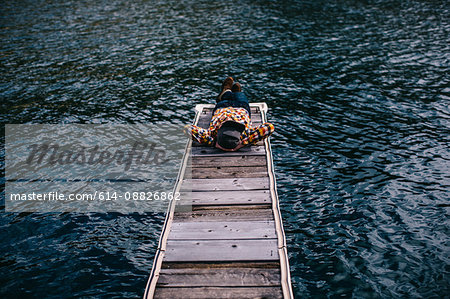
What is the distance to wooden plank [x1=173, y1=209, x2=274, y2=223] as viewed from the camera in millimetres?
8039

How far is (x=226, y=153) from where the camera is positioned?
11.0 m

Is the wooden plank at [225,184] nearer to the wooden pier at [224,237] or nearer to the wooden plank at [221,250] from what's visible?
the wooden pier at [224,237]

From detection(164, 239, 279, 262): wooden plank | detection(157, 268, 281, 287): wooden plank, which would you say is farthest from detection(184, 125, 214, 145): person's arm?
detection(157, 268, 281, 287): wooden plank

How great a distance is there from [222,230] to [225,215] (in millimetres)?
604

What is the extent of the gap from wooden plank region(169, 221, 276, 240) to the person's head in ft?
11.2

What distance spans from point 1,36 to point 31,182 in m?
21.5

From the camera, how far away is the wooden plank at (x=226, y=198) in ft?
28.2

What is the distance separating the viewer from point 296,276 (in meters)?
7.54

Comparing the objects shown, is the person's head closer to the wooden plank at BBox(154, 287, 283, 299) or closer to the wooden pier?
the wooden pier

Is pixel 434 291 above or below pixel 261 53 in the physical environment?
below

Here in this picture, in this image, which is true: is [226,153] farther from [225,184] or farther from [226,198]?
[226,198]

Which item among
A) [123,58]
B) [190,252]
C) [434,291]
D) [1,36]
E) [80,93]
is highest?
[1,36]

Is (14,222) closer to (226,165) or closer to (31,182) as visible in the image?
(31,182)

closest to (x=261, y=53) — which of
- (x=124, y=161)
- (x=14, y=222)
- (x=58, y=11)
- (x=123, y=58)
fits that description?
(x=123, y=58)
